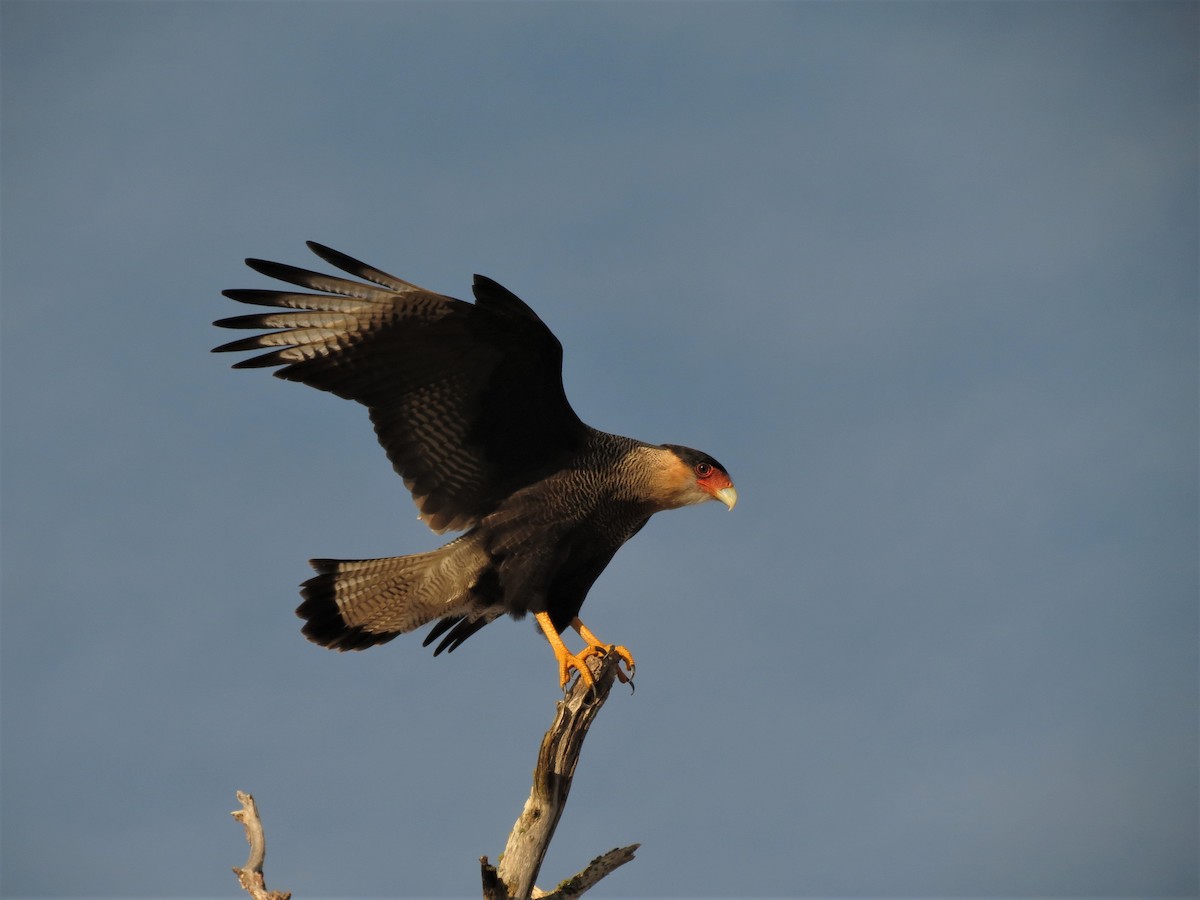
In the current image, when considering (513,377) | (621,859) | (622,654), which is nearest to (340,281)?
(513,377)

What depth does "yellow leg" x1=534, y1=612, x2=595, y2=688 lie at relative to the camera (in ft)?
20.5

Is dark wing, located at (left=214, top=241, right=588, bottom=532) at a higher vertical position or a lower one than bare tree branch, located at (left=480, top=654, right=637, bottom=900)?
higher

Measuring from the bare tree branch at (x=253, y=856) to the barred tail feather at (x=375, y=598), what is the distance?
5.81 feet

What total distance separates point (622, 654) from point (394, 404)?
2024 millimetres

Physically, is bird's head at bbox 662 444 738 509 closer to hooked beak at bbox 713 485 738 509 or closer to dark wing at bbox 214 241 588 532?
hooked beak at bbox 713 485 738 509

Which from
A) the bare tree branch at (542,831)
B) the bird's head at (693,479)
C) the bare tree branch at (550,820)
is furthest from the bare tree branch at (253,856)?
the bird's head at (693,479)

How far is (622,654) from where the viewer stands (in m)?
6.59

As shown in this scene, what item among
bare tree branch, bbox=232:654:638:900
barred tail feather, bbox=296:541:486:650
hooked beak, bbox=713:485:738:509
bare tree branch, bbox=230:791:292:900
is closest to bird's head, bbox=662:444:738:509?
hooked beak, bbox=713:485:738:509

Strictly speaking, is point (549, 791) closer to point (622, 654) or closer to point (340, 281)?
point (622, 654)

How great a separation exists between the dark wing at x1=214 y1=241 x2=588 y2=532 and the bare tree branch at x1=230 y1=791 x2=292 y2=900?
213 centimetres

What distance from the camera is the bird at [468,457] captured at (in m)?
6.70

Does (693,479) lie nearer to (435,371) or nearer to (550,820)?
(435,371)

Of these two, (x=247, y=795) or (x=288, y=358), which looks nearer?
(x=247, y=795)

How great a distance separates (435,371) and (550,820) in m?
2.68
